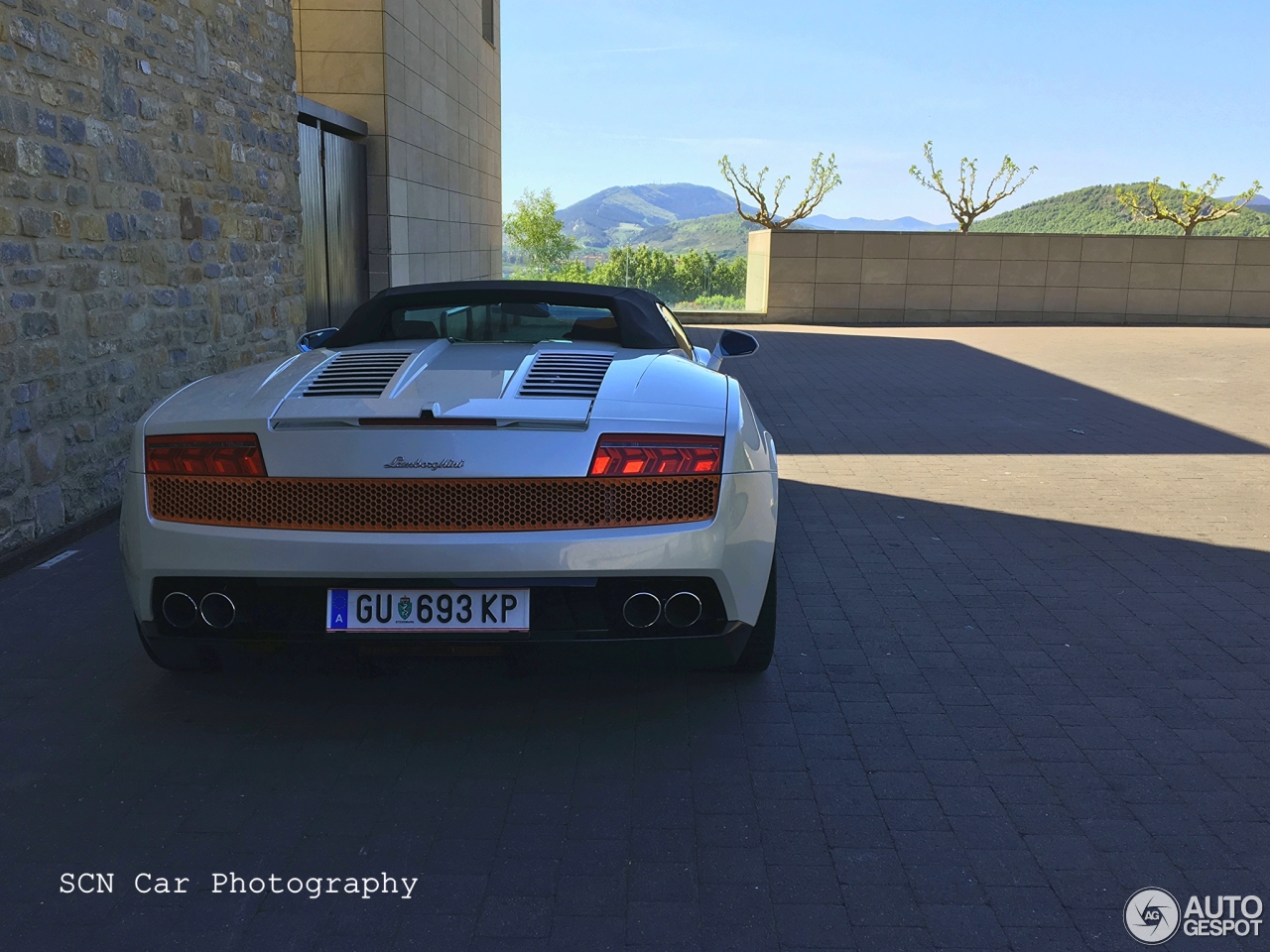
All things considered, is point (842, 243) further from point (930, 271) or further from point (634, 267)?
point (634, 267)

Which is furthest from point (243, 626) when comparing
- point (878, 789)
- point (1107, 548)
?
point (1107, 548)

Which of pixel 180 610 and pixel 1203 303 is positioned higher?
pixel 1203 303

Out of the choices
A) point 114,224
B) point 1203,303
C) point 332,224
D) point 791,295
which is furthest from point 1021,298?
point 114,224

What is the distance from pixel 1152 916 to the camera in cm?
238

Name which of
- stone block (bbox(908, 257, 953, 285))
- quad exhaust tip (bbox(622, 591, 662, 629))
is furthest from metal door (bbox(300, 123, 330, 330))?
stone block (bbox(908, 257, 953, 285))

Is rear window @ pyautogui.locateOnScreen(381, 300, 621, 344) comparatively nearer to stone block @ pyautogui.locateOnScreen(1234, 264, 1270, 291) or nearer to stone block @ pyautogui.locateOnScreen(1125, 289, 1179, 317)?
stone block @ pyautogui.locateOnScreen(1125, 289, 1179, 317)

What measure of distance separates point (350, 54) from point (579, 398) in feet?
37.2

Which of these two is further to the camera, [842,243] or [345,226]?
[842,243]

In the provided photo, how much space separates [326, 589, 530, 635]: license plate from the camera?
294 cm

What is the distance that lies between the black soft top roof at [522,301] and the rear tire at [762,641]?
1.13 meters

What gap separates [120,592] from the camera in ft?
15.3

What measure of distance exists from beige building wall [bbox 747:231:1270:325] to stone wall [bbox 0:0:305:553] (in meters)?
15.3

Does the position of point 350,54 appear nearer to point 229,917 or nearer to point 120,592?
point 120,592

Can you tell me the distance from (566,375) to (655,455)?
1.81 ft
